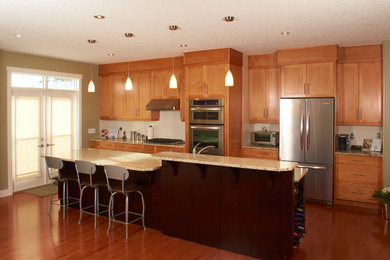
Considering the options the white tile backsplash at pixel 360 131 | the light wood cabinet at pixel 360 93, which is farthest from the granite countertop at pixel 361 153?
the light wood cabinet at pixel 360 93

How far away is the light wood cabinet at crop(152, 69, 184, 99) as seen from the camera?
6.41 metres

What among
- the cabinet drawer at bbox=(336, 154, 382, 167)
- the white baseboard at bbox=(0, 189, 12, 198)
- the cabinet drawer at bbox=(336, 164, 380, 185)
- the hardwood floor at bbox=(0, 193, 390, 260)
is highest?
the cabinet drawer at bbox=(336, 154, 382, 167)

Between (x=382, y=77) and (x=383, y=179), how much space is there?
1.63 meters

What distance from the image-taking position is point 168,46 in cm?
525

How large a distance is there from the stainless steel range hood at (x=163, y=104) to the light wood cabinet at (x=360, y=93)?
120 inches

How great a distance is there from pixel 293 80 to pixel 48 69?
4.89m

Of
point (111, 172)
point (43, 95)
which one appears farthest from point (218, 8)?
point (43, 95)

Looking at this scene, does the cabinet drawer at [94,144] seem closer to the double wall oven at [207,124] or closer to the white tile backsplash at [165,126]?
the white tile backsplash at [165,126]

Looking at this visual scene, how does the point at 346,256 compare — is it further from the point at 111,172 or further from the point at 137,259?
the point at 111,172

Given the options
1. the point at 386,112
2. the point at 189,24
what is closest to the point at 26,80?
the point at 189,24

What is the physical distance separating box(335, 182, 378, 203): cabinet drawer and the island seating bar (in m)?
1.94

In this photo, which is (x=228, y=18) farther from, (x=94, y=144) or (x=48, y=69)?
(x=94, y=144)

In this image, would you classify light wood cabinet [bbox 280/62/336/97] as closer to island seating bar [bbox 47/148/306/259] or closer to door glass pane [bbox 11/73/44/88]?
island seating bar [bbox 47/148/306/259]

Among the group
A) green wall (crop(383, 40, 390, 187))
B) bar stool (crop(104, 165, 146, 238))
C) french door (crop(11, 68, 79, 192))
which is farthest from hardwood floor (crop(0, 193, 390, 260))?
french door (crop(11, 68, 79, 192))
